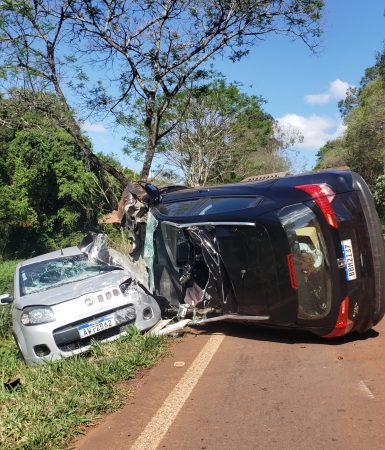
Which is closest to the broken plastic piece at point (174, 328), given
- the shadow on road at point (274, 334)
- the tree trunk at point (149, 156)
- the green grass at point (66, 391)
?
the green grass at point (66, 391)

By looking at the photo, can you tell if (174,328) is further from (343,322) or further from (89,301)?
(343,322)

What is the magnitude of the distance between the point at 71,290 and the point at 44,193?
15.1 meters

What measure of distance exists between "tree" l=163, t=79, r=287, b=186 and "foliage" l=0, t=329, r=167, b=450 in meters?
22.0

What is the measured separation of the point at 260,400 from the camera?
4.00 metres

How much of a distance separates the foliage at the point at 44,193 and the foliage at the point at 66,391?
13.3 metres

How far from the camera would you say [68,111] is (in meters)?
15.0

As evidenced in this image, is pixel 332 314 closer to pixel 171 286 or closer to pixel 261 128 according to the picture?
pixel 171 286

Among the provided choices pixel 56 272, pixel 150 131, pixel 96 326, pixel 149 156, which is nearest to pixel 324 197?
pixel 96 326

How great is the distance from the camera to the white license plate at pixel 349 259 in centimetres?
491

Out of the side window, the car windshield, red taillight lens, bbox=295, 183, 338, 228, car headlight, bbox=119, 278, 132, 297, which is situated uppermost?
the side window

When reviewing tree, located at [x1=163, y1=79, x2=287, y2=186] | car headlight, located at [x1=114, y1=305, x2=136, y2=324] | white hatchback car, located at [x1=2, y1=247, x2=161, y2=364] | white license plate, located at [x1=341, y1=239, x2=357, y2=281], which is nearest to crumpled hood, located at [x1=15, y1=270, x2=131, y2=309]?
white hatchback car, located at [x1=2, y1=247, x2=161, y2=364]

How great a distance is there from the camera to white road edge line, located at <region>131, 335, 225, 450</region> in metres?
3.51

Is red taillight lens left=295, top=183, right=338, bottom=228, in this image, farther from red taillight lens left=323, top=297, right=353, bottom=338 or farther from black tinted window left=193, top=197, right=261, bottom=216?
Result: red taillight lens left=323, top=297, right=353, bottom=338

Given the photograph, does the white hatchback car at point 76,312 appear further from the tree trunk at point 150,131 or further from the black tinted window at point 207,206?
the tree trunk at point 150,131
